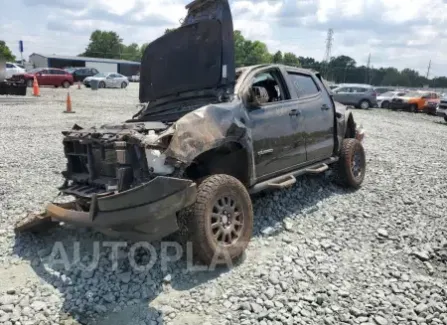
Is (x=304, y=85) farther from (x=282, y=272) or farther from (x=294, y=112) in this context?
(x=282, y=272)

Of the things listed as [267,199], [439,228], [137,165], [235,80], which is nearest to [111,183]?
[137,165]

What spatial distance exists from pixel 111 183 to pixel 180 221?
81 cm

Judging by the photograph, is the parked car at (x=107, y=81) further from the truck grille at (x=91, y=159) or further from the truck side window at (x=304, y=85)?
the truck grille at (x=91, y=159)

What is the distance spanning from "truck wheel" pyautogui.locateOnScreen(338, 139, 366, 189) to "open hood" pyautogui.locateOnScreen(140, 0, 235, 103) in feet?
7.97

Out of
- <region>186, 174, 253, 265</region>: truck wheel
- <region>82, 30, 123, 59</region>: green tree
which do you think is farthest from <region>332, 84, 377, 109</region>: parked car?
<region>82, 30, 123, 59</region>: green tree

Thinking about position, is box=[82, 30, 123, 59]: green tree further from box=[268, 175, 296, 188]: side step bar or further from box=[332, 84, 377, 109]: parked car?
box=[268, 175, 296, 188]: side step bar

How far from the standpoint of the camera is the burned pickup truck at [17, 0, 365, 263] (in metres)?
3.80

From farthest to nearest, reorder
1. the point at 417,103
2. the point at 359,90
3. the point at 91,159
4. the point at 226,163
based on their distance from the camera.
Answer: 1. the point at 417,103
2. the point at 359,90
3. the point at 226,163
4. the point at 91,159

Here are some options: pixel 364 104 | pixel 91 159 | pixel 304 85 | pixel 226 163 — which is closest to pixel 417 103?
pixel 364 104

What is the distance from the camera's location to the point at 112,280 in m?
4.01

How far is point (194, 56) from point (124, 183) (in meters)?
1.93

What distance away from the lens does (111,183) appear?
427 cm

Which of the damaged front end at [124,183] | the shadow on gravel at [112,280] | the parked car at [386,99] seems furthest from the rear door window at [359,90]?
the damaged front end at [124,183]

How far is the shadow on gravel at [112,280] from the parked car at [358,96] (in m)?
22.5
